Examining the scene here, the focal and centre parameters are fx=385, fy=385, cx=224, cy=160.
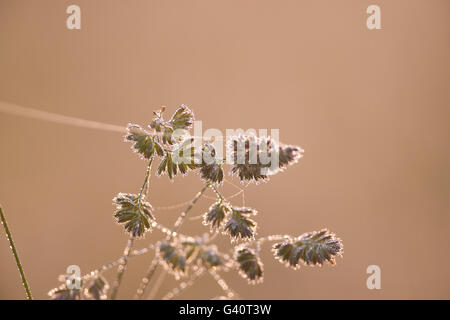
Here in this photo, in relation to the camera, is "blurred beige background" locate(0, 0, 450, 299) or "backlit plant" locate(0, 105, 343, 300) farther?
"blurred beige background" locate(0, 0, 450, 299)

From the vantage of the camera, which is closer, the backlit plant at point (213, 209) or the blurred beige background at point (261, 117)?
the backlit plant at point (213, 209)

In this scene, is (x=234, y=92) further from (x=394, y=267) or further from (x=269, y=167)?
(x=269, y=167)

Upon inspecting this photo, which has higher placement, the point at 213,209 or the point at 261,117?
the point at 261,117

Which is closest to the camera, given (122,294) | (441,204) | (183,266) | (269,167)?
(183,266)

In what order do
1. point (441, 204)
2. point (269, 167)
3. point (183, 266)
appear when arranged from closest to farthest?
point (183, 266) < point (269, 167) < point (441, 204)

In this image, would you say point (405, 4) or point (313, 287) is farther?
point (405, 4)

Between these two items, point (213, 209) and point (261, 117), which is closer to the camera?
point (213, 209)

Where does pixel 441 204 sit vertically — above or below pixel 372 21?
below

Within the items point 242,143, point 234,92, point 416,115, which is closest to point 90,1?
point 234,92
